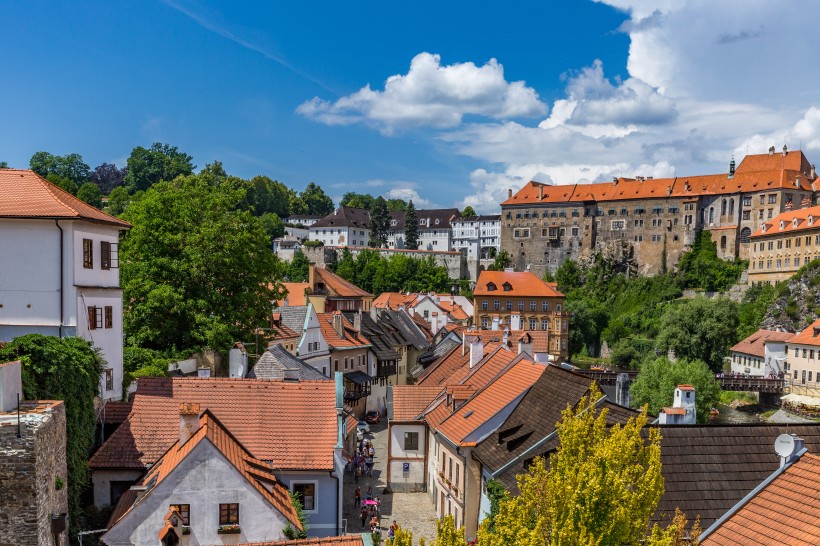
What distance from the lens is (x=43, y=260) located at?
65.6 feet

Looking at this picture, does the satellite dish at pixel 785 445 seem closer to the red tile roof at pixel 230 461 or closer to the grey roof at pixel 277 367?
the red tile roof at pixel 230 461

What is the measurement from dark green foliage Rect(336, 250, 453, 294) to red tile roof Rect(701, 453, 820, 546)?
4188 inches

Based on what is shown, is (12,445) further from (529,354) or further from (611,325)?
(611,325)

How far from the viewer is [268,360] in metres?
31.5

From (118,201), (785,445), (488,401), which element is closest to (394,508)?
(488,401)

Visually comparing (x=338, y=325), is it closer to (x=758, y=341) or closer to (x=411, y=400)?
(x=411, y=400)

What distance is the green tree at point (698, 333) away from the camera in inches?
3078

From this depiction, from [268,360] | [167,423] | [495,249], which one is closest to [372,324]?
[268,360]

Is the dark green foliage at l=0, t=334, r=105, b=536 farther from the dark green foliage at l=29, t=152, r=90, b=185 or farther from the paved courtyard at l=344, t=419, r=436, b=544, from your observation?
the dark green foliage at l=29, t=152, r=90, b=185

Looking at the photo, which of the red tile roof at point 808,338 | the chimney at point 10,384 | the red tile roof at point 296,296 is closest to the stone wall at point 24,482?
the chimney at point 10,384

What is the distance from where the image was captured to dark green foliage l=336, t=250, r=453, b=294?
12094 centimetres

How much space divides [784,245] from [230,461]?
10159 centimetres

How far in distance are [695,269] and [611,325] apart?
21.2 m

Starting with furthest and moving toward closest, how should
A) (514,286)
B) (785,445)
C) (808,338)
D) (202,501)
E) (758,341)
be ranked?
(514,286), (758,341), (808,338), (202,501), (785,445)
